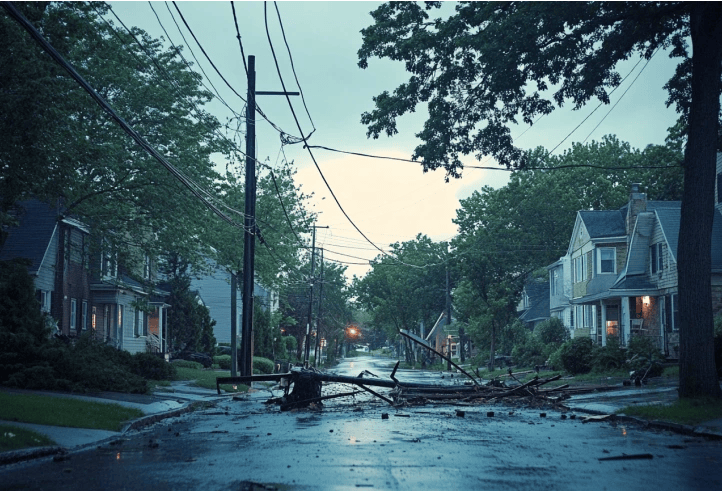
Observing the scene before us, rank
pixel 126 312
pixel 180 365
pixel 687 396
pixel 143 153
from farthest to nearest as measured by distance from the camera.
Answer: pixel 126 312 → pixel 180 365 → pixel 143 153 → pixel 687 396

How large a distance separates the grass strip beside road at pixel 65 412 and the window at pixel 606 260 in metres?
34.4

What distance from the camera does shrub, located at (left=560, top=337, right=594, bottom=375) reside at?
3531 cm

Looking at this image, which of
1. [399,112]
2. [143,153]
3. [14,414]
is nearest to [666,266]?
[399,112]

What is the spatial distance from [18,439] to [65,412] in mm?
4100

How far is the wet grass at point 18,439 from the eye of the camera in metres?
11.0

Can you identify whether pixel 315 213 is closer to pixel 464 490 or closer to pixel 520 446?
pixel 520 446

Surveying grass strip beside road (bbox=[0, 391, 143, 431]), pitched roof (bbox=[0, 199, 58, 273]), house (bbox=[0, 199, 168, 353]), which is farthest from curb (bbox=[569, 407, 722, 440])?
pitched roof (bbox=[0, 199, 58, 273])

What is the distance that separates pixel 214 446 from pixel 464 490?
5.27 meters

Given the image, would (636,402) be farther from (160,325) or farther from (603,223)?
(160,325)

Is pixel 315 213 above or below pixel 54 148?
above

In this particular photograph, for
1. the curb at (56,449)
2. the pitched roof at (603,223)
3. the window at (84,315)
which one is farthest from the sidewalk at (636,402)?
the window at (84,315)

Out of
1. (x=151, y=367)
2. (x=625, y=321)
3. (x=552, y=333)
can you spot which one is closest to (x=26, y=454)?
(x=151, y=367)

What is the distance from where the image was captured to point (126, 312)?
154ft

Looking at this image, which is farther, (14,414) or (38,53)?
(38,53)
